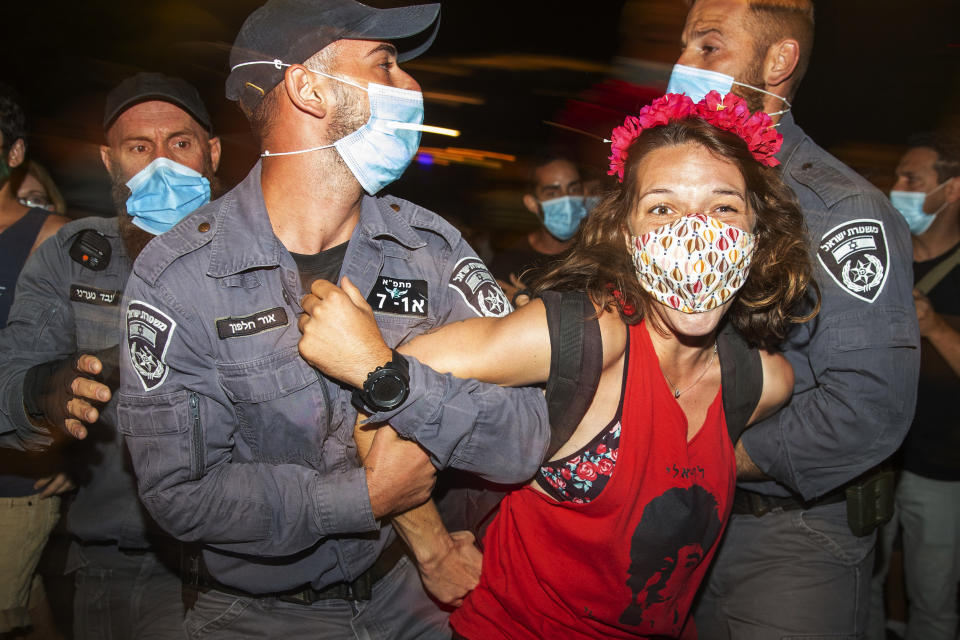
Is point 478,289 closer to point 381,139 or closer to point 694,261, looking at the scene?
point 381,139

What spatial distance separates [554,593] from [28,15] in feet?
16.9

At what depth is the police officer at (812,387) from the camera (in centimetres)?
209

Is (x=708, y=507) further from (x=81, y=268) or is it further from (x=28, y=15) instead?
(x=28, y=15)

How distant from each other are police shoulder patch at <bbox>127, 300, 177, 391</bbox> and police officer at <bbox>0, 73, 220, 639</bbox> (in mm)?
537

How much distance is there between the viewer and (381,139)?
1.97 metres

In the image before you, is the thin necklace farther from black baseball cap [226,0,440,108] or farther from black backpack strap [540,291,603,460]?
black baseball cap [226,0,440,108]

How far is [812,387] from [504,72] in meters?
4.18

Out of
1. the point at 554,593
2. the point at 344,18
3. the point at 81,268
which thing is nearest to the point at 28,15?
the point at 81,268

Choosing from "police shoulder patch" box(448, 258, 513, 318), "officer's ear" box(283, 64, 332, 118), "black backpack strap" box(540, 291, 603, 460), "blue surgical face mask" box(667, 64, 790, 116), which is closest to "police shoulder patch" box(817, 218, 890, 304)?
"blue surgical face mask" box(667, 64, 790, 116)

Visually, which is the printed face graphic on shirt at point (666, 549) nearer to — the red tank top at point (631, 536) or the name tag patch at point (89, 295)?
the red tank top at point (631, 536)

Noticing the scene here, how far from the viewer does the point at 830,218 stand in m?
2.13

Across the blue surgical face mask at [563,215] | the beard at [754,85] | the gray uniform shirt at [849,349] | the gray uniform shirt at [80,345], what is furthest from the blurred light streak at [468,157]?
the gray uniform shirt at [849,349]

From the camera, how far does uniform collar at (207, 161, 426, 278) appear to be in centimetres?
181

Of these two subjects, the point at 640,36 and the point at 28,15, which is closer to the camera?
the point at 28,15
